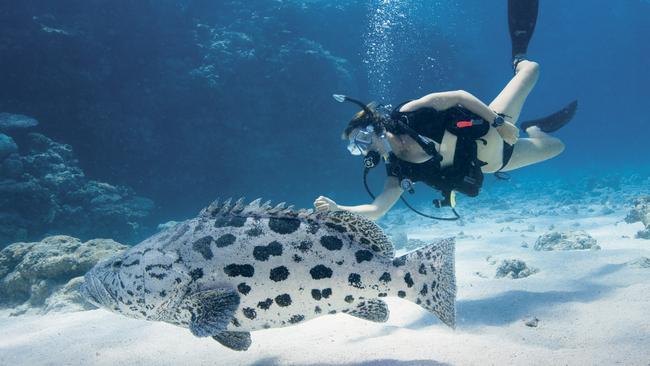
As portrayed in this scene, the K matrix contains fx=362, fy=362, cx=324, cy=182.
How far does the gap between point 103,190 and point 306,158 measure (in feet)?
43.3

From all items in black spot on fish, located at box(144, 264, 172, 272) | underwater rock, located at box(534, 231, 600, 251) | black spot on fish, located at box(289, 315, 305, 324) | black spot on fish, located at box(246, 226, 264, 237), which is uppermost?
underwater rock, located at box(534, 231, 600, 251)

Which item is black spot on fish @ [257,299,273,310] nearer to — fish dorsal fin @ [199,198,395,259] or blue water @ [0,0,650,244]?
fish dorsal fin @ [199,198,395,259]

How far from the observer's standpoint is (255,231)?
3357mm

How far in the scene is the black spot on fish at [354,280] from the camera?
3.27 m

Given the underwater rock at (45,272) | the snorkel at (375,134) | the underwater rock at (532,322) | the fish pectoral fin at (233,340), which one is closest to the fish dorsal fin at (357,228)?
the fish pectoral fin at (233,340)

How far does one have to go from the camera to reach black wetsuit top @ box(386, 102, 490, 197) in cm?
564

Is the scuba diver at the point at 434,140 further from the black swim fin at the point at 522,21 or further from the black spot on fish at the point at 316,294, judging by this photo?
the black spot on fish at the point at 316,294

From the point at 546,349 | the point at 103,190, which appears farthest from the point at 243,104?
the point at 546,349

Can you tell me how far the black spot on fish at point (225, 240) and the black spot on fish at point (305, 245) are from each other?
616 millimetres

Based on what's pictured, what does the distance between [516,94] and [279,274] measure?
226 inches

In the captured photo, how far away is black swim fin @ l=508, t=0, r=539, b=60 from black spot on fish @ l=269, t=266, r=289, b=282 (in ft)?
24.1

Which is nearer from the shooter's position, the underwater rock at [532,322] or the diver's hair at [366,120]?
the underwater rock at [532,322]

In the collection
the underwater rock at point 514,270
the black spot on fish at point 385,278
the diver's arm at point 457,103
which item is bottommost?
the black spot on fish at point 385,278

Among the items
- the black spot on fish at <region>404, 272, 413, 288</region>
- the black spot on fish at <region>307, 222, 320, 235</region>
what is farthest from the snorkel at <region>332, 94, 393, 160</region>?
the black spot on fish at <region>404, 272, 413, 288</region>
